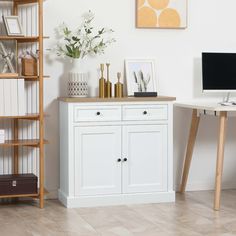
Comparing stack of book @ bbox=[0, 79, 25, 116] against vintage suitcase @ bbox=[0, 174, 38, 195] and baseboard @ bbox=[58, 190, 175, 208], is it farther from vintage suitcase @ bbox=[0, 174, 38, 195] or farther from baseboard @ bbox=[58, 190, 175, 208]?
baseboard @ bbox=[58, 190, 175, 208]

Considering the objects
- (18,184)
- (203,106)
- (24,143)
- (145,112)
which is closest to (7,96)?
(24,143)

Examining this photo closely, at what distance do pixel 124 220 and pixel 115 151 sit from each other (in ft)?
2.26

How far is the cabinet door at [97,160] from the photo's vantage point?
4785 mm

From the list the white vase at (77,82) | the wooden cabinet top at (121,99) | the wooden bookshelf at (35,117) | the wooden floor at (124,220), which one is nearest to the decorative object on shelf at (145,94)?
the wooden cabinet top at (121,99)

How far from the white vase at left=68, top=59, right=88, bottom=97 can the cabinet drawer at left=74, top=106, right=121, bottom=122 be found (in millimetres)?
190

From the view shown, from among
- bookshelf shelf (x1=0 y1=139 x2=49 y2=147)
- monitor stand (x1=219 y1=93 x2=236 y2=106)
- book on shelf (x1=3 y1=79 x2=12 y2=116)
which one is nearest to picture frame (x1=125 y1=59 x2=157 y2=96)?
Answer: monitor stand (x1=219 y1=93 x2=236 y2=106)

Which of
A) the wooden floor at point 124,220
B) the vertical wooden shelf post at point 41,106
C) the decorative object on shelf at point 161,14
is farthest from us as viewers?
the decorative object on shelf at point 161,14

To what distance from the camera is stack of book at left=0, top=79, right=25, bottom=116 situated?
467cm

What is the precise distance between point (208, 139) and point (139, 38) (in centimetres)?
111

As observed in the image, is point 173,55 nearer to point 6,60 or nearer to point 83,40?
point 83,40

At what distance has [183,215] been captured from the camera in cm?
450

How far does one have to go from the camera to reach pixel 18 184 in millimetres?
4746

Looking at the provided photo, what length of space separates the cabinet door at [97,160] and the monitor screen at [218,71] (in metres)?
0.98

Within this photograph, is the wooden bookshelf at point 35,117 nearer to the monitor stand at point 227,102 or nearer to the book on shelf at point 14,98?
the book on shelf at point 14,98
